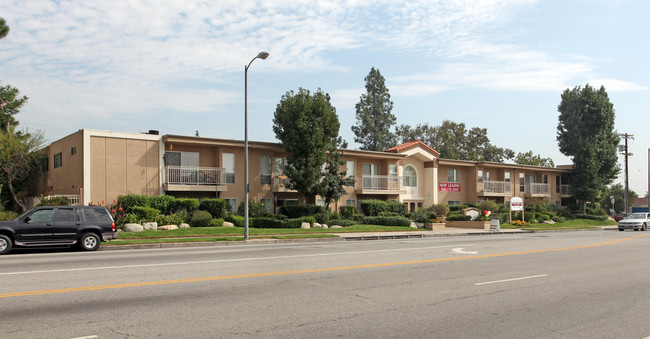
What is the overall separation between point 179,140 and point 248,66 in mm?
9233

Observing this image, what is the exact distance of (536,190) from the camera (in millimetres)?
56625

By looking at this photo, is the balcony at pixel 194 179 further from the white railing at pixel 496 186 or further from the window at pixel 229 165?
the white railing at pixel 496 186

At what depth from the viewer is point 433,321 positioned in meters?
7.38

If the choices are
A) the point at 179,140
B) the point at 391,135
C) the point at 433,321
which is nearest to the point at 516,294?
the point at 433,321

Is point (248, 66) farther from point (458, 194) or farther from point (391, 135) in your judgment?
point (391, 135)

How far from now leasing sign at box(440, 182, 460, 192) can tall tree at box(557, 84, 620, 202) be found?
53.8 feet

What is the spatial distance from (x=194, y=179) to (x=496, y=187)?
111 feet

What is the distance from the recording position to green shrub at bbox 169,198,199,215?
→ 28.6 metres

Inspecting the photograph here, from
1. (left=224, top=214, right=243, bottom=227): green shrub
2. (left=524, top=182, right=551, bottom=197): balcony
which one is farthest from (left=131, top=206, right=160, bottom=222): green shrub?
(left=524, top=182, right=551, bottom=197): balcony

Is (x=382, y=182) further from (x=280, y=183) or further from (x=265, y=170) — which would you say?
(x=265, y=170)

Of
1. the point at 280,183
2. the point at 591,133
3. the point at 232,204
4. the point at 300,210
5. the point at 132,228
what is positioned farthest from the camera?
the point at 591,133

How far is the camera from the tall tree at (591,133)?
57.7 m

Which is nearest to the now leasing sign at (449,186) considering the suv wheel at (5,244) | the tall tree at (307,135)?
the tall tree at (307,135)

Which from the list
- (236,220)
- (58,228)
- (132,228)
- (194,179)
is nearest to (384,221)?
(236,220)
